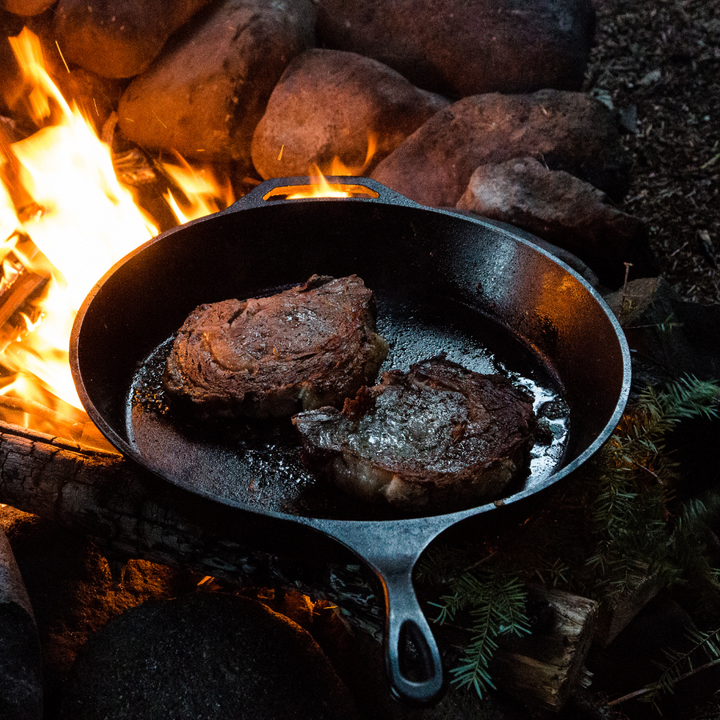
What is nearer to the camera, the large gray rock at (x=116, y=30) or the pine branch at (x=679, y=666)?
the pine branch at (x=679, y=666)

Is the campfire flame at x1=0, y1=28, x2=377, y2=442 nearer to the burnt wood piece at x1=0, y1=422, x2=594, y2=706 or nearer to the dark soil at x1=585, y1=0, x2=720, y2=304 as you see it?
the burnt wood piece at x1=0, y1=422, x2=594, y2=706

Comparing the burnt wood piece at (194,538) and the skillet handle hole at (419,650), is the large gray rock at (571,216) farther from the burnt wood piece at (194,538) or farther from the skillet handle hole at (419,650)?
the skillet handle hole at (419,650)

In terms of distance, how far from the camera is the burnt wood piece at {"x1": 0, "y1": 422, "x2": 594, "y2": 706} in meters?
1.85

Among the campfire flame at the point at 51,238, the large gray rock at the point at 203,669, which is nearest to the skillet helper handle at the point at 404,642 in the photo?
the large gray rock at the point at 203,669

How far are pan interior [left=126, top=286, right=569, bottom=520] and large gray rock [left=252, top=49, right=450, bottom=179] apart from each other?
6.80 ft

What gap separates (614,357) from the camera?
2258mm

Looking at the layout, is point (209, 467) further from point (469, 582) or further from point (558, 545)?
point (558, 545)

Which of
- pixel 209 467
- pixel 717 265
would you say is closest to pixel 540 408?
pixel 209 467

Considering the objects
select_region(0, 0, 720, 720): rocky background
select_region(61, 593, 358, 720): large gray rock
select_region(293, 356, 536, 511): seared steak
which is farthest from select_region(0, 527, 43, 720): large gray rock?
select_region(293, 356, 536, 511): seared steak

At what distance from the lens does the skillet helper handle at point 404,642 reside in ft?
4.38

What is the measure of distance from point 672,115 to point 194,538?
5372mm

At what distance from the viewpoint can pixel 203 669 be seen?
203 cm

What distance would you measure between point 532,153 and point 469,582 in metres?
3.14

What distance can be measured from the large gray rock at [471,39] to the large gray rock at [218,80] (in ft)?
1.64
